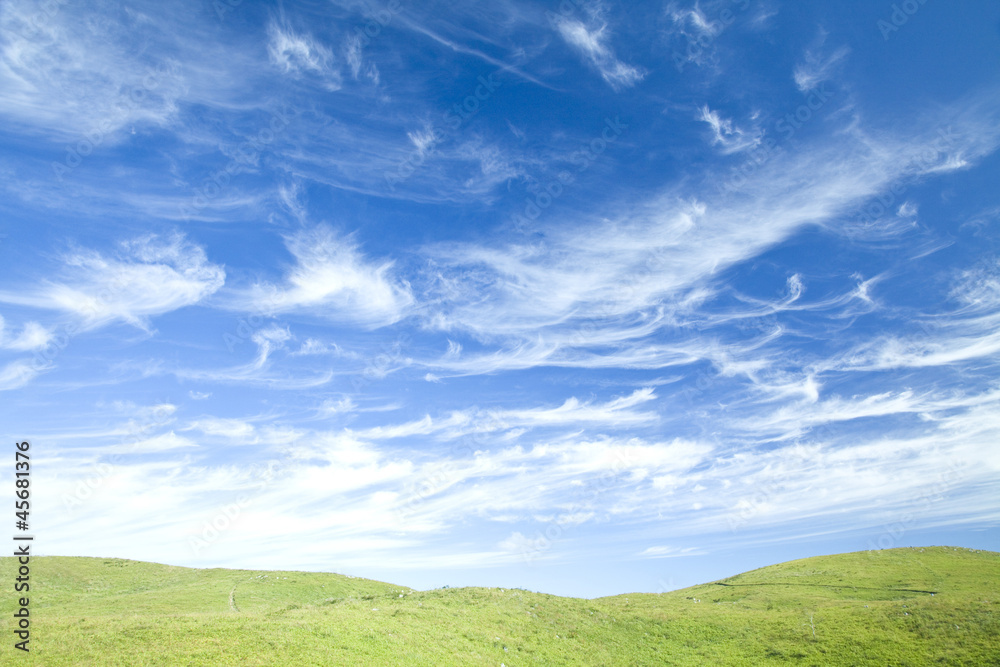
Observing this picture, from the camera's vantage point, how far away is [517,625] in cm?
4744

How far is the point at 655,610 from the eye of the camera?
5588 centimetres

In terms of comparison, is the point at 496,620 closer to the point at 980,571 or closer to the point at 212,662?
the point at 212,662

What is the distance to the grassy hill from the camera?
1283 inches

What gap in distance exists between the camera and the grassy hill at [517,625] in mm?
32594

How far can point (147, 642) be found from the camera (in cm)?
3123

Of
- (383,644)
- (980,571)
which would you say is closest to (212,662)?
(383,644)

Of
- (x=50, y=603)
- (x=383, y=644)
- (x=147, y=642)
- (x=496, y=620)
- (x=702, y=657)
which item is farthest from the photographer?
(x=50, y=603)

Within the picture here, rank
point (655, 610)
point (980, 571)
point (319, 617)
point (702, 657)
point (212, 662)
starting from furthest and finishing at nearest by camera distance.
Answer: point (980, 571) → point (655, 610) → point (702, 657) → point (319, 617) → point (212, 662)

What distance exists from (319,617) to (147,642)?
13.6m

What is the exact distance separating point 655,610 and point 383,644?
1287 inches

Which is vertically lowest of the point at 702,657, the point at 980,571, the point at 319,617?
the point at 702,657

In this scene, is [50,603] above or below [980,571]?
below

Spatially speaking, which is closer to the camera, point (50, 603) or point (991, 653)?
point (991, 653)

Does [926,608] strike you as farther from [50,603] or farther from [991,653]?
[50,603]
